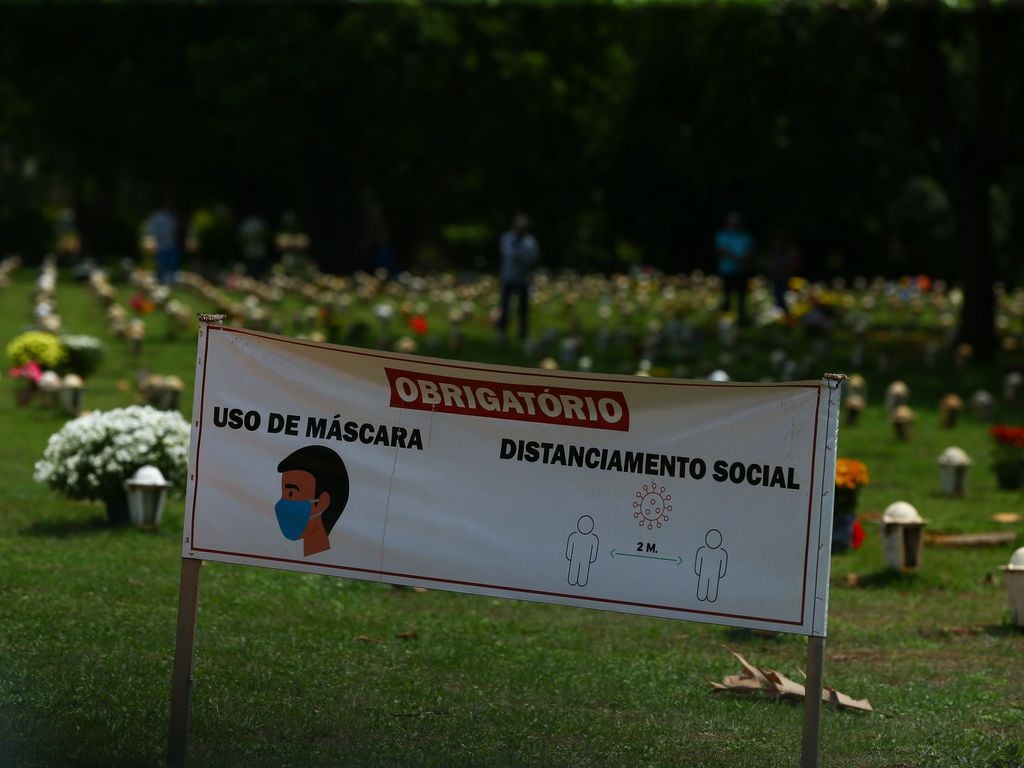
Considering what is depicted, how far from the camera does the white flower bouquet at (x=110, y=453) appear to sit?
10.6m

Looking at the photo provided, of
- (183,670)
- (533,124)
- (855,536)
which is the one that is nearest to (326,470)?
(183,670)

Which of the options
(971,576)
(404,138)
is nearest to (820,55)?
(404,138)

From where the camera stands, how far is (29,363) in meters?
17.5

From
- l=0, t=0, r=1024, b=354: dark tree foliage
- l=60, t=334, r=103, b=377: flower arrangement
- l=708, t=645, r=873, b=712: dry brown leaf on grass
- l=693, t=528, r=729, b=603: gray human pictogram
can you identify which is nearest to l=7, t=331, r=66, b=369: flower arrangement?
l=60, t=334, r=103, b=377: flower arrangement

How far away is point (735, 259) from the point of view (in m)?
28.3

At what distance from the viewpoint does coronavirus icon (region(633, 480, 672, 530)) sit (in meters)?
5.61

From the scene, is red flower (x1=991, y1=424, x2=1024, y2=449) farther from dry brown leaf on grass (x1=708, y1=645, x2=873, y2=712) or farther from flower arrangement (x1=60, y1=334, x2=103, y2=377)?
flower arrangement (x1=60, y1=334, x2=103, y2=377)

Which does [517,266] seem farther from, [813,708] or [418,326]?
[813,708]

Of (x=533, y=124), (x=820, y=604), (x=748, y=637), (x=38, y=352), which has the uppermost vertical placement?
(x=533, y=124)

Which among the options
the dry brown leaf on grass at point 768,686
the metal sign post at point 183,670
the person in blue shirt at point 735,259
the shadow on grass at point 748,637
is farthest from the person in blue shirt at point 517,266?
the metal sign post at point 183,670

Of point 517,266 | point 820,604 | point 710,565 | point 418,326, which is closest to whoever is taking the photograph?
point 820,604

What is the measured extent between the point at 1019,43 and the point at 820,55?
3241 mm

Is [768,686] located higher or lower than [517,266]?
lower

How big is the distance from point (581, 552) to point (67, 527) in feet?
19.6
